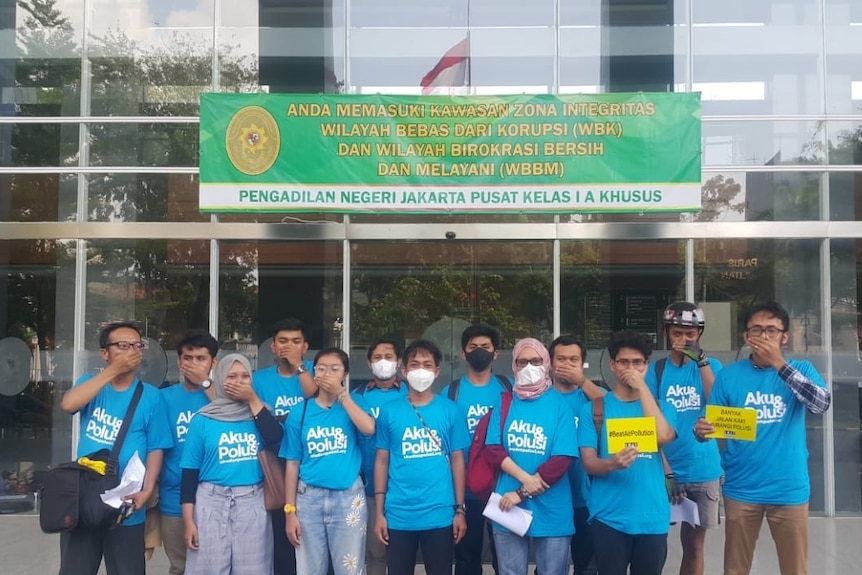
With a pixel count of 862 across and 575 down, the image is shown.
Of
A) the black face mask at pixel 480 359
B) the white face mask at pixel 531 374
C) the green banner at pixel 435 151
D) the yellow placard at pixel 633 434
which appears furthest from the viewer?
the green banner at pixel 435 151

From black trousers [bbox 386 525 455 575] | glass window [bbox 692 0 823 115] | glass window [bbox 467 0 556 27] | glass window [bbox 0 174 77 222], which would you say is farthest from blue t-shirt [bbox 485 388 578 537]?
glass window [bbox 0 174 77 222]

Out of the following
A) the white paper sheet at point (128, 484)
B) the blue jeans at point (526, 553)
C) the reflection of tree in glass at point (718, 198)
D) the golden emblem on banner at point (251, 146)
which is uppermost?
the golden emblem on banner at point (251, 146)

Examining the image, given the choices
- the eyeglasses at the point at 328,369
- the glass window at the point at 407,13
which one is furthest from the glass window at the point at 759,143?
the eyeglasses at the point at 328,369

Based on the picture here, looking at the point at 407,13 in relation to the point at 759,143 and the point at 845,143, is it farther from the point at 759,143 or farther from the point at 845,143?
the point at 845,143

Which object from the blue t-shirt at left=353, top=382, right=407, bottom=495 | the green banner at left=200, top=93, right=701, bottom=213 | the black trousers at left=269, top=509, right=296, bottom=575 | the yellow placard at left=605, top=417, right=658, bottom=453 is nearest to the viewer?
the yellow placard at left=605, top=417, right=658, bottom=453

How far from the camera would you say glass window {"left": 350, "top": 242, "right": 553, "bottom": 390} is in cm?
831

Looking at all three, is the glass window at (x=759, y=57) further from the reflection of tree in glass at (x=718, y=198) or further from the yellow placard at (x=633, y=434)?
the yellow placard at (x=633, y=434)

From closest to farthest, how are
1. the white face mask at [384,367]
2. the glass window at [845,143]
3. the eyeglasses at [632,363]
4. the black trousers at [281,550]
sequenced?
the eyeglasses at [632,363], the white face mask at [384,367], the black trousers at [281,550], the glass window at [845,143]

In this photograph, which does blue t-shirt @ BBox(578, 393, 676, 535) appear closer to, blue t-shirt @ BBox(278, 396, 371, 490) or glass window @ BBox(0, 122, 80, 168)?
blue t-shirt @ BBox(278, 396, 371, 490)

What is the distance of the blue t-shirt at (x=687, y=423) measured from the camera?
4715 mm

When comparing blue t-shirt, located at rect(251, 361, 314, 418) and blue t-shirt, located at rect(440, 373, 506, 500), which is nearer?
blue t-shirt, located at rect(440, 373, 506, 500)

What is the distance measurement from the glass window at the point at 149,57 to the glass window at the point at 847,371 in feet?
24.1

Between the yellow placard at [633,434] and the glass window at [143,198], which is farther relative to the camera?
the glass window at [143,198]

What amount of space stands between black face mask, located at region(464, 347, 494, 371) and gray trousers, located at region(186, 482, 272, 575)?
1.52 meters
